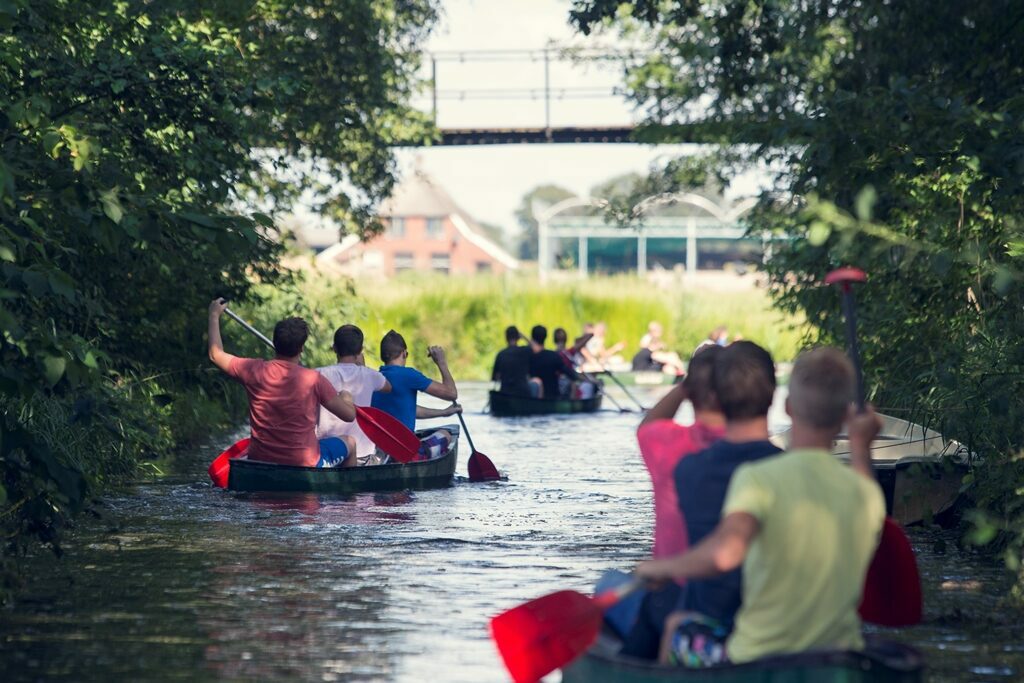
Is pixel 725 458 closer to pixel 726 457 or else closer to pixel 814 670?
pixel 726 457

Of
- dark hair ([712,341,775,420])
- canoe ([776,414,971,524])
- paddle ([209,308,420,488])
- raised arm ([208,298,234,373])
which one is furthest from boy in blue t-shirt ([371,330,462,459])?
dark hair ([712,341,775,420])

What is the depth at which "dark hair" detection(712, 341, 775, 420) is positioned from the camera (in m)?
5.14

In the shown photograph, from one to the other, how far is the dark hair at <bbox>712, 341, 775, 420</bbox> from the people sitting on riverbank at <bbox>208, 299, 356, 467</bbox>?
6.69m

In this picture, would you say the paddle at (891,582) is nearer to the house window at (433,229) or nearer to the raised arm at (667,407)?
the raised arm at (667,407)

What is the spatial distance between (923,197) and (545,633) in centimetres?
961

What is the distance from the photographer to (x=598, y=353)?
116ft

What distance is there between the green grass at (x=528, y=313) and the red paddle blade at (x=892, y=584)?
102 ft

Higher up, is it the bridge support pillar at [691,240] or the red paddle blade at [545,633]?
the bridge support pillar at [691,240]

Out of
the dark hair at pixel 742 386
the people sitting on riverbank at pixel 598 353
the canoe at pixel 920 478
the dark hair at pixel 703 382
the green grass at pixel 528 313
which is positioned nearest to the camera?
the dark hair at pixel 742 386

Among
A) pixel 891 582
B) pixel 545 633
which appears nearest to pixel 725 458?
pixel 545 633

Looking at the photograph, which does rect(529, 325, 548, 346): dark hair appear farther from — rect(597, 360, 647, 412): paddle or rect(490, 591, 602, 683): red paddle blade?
rect(490, 591, 602, 683): red paddle blade

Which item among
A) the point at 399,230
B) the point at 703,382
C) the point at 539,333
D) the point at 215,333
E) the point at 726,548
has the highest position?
the point at 399,230

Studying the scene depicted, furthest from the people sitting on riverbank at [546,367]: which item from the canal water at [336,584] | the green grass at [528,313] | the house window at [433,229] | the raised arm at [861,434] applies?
the house window at [433,229]

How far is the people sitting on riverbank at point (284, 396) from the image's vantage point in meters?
11.7
